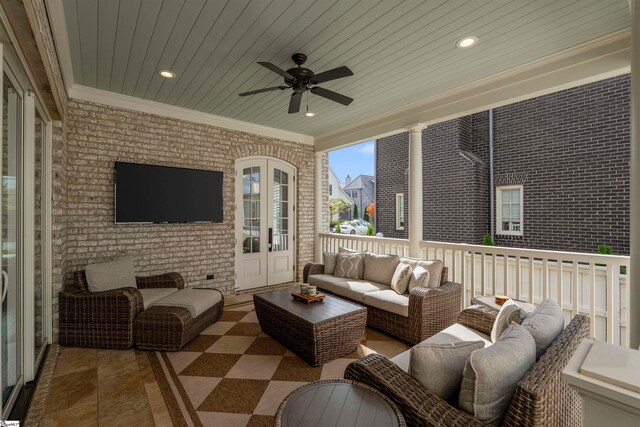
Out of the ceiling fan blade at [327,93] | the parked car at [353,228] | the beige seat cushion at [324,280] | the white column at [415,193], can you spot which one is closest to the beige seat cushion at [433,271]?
the white column at [415,193]

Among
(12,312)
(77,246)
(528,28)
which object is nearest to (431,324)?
(528,28)

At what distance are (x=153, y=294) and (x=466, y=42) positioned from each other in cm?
418

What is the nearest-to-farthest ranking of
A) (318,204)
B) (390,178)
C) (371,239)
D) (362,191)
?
(371,239) < (318,204) < (390,178) < (362,191)

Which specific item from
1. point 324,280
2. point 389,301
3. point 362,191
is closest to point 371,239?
point 324,280

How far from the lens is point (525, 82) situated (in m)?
3.33

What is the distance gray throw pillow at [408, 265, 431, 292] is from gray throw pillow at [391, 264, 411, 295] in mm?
58

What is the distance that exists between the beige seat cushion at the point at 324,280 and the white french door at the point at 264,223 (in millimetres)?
1348

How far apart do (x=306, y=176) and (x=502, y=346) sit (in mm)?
5108

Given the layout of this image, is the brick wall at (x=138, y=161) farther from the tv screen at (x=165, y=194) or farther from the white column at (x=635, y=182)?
the white column at (x=635, y=182)

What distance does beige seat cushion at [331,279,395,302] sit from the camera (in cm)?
380

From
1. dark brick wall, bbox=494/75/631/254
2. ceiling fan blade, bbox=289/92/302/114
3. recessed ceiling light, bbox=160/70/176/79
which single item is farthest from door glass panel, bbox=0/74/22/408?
dark brick wall, bbox=494/75/631/254

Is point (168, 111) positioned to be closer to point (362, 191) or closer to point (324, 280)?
point (324, 280)

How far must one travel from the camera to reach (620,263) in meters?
2.79

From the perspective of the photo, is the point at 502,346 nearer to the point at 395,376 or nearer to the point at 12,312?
the point at 395,376
